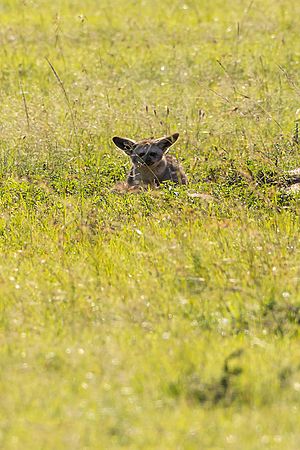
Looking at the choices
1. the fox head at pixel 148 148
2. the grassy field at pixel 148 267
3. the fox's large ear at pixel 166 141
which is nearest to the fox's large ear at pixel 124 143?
the fox head at pixel 148 148

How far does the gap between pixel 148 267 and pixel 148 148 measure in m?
4.15

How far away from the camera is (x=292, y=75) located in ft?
46.0

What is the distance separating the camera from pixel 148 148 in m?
11.0

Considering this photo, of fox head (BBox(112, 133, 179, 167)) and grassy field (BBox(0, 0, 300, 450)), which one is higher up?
grassy field (BBox(0, 0, 300, 450))

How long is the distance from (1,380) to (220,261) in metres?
2.06

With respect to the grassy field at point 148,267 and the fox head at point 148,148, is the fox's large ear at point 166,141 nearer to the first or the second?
the fox head at point 148,148

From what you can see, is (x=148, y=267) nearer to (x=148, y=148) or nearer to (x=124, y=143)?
(x=148, y=148)

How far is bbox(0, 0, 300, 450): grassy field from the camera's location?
4824mm

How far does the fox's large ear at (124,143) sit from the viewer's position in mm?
11070

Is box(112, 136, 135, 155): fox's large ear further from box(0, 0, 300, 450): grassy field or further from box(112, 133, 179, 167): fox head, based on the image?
box(0, 0, 300, 450): grassy field

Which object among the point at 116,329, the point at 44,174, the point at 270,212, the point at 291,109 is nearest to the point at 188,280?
the point at 116,329

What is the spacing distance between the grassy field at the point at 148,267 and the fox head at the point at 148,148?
0.23 meters

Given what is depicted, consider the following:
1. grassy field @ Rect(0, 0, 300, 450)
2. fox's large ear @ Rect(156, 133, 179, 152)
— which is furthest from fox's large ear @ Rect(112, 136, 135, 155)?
fox's large ear @ Rect(156, 133, 179, 152)

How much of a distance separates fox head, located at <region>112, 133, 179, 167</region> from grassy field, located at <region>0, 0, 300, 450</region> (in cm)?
23
